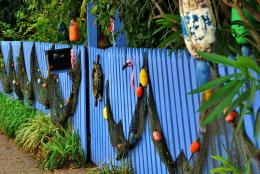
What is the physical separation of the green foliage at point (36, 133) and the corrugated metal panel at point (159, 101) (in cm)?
151

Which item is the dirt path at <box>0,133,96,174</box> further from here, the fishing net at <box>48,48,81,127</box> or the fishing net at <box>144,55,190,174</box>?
the fishing net at <box>144,55,190,174</box>

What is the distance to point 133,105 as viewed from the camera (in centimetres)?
507

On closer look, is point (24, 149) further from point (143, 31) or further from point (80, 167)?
point (143, 31)

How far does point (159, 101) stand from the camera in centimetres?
449

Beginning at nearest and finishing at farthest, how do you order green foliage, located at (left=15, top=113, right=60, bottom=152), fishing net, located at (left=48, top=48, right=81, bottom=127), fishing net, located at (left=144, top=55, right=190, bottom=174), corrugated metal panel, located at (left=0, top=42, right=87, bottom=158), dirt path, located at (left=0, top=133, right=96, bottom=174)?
fishing net, located at (left=144, top=55, right=190, bottom=174), dirt path, located at (left=0, top=133, right=96, bottom=174), corrugated metal panel, located at (left=0, top=42, right=87, bottom=158), fishing net, located at (left=48, top=48, right=81, bottom=127), green foliage, located at (left=15, top=113, right=60, bottom=152)

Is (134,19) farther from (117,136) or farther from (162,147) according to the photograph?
(162,147)

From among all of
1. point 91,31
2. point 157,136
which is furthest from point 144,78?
point 91,31

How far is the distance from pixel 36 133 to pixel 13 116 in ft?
5.69

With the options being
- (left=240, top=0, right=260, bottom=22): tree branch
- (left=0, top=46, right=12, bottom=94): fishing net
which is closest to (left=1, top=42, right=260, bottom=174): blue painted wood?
(left=240, top=0, right=260, bottom=22): tree branch

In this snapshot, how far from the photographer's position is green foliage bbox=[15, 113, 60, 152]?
7391 mm

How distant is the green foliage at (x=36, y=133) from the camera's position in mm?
7391

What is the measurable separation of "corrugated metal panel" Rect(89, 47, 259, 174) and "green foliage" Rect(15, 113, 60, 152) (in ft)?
4.96

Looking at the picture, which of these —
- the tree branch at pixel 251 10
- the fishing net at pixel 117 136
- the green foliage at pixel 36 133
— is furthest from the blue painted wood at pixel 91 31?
the tree branch at pixel 251 10

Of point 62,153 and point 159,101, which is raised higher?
point 159,101
